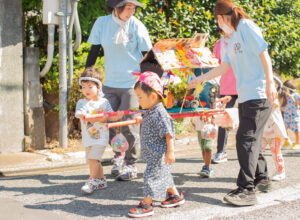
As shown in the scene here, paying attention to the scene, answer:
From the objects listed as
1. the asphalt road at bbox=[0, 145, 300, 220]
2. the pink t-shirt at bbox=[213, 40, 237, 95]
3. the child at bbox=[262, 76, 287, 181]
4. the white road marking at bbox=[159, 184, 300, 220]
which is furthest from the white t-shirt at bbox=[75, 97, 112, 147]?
the pink t-shirt at bbox=[213, 40, 237, 95]

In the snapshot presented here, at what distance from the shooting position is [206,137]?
→ 17.2 feet

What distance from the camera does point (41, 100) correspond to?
7363mm

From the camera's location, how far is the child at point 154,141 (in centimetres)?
408

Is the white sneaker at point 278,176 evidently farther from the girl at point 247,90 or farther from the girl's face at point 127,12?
the girl's face at point 127,12

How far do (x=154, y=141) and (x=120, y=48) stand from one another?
1637 millimetres

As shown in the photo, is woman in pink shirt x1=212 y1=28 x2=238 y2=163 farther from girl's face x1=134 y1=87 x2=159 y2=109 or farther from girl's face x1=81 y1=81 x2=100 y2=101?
girl's face x1=134 y1=87 x2=159 y2=109

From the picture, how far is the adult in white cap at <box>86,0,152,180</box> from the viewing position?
17.6 feet

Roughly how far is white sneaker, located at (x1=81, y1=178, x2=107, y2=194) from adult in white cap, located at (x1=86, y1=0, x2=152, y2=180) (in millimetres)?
410

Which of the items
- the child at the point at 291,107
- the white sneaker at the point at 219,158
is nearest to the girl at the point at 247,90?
the white sneaker at the point at 219,158

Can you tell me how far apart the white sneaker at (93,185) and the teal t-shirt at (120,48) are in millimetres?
1217

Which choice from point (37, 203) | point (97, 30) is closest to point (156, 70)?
point (97, 30)

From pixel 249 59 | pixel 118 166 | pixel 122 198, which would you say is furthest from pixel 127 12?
pixel 122 198

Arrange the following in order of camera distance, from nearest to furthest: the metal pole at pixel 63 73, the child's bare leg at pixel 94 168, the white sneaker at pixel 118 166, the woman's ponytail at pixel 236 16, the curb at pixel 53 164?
the woman's ponytail at pixel 236 16
the child's bare leg at pixel 94 168
the white sneaker at pixel 118 166
the curb at pixel 53 164
the metal pole at pixel 63 73

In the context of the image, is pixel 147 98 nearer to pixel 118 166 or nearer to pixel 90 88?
pixel 90 88
